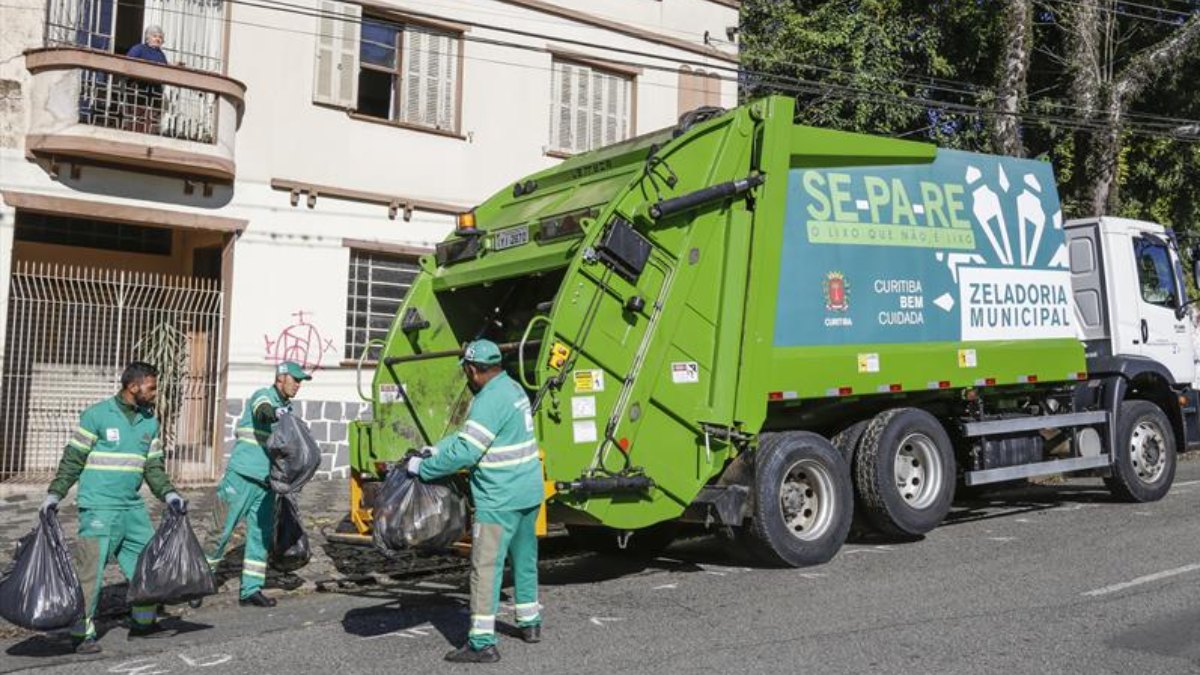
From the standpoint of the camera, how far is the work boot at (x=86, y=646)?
5.40m

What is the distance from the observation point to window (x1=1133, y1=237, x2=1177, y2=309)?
10266mm

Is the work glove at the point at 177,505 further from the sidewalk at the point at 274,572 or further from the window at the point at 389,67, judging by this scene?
the window at the point at 389,67

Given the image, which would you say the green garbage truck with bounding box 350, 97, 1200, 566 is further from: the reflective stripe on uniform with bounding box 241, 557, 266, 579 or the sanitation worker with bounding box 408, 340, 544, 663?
the sanitation worker with bounding box 408, 340, 544, 663

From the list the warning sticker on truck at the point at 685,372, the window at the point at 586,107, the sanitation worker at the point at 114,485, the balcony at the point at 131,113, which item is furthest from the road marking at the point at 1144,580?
the window at the point at 586,107

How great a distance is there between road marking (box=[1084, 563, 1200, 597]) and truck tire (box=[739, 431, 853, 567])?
5.49 ft

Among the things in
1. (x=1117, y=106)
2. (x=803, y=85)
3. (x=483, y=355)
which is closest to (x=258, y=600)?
(x=483, y=355)

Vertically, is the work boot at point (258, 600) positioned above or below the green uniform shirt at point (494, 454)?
below

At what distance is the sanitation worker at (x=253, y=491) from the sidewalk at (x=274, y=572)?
322mm

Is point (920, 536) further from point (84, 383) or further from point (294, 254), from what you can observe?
point (84, 383)

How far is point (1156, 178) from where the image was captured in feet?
62.5

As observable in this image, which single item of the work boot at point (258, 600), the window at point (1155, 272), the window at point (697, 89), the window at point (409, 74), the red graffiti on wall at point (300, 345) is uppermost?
the window at point (697, 89)

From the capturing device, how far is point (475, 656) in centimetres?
498

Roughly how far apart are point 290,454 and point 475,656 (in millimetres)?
2062

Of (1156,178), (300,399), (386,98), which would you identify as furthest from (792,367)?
(1156,178)
